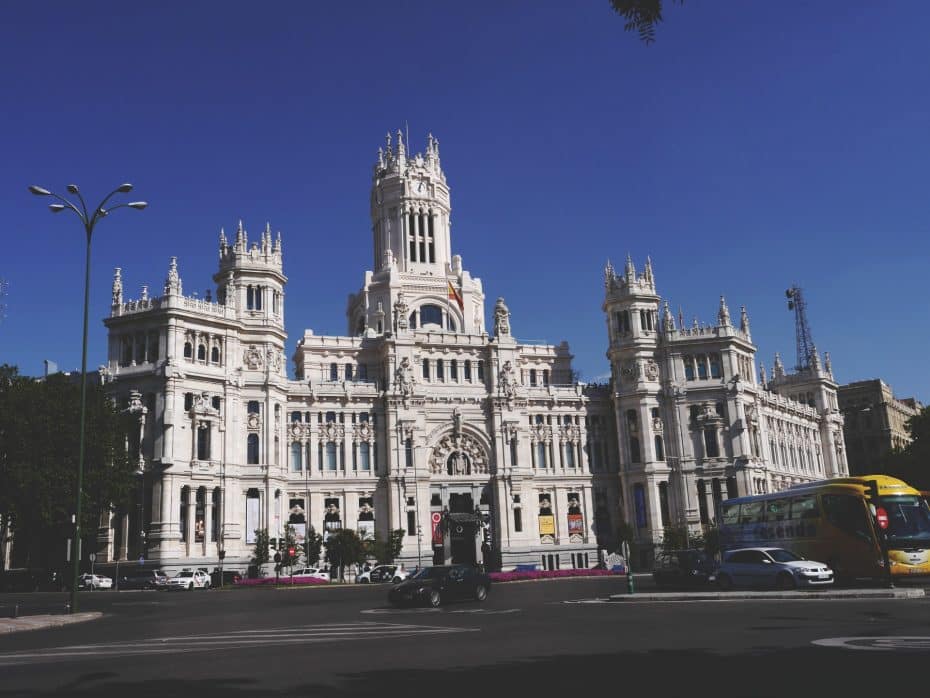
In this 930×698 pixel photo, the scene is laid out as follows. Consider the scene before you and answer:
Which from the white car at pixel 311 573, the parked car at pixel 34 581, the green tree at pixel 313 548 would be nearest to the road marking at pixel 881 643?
the white car at pixel 311 573

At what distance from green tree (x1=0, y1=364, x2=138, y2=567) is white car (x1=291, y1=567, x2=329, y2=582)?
1474 cm

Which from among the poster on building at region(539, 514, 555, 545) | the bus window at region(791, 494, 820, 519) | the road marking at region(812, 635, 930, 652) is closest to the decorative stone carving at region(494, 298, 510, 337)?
the poster on building at region(539, 514, 555, 545)

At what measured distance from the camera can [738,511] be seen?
47.5 meters

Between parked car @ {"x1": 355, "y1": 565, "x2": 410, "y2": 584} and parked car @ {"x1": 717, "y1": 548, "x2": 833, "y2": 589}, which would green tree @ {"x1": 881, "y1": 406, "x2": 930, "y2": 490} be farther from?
parked car @ {"x1": 717, "y1": 548, "x2": 833, "y2": 589}

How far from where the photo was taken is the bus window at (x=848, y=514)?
1454 inches

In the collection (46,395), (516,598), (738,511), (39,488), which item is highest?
(46,395)

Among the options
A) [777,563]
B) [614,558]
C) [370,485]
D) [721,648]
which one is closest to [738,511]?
[777,563]

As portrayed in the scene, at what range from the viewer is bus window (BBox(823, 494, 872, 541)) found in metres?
36.9

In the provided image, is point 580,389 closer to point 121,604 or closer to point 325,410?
point 325,410

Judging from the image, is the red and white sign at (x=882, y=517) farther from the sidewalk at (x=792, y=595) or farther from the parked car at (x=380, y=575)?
the parked car at (x=380, y=575)

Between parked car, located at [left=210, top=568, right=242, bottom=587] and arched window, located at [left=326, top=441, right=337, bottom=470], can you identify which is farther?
arched window, located at [left=326, top=441, right=337, bottom=470]

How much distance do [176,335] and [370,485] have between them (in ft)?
78.0

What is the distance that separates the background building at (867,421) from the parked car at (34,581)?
119451 millimetres

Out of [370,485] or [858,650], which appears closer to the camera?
[858,650]
